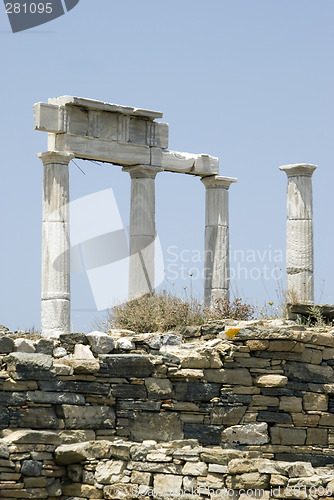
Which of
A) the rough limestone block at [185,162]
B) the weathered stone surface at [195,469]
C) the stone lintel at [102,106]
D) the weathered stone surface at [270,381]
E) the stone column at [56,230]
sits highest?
the stone lintel at [102,106]

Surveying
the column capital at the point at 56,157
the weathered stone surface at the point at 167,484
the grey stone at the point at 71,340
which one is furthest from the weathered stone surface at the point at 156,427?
the column capital at the point at 56,157

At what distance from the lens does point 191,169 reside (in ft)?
81.5

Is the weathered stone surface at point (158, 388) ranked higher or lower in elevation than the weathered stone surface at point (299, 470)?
higher

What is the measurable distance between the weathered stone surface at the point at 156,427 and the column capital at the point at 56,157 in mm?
7887

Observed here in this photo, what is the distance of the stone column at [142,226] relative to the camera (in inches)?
933

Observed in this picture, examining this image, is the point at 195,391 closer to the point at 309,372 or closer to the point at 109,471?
the point at 309,372

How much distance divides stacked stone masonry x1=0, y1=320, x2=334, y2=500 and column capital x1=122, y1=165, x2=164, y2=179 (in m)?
6.25

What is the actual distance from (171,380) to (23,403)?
2.56 metres

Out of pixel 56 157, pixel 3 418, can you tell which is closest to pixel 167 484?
pixel 3 418

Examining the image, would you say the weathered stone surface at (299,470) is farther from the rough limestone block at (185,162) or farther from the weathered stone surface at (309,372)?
the rough limestone block at (185,162)

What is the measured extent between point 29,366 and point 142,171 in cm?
945

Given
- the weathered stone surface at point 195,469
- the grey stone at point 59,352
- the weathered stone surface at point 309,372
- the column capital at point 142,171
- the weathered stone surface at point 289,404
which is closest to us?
the weathered stone surface at point 195,469

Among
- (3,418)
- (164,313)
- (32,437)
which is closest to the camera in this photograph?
(32,437)

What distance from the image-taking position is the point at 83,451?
1449 centimetres
